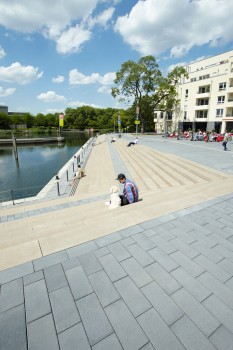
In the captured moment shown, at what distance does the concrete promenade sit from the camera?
2.09m

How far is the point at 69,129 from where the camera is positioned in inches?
4577

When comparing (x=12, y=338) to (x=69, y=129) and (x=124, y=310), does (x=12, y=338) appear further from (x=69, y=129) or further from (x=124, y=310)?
(x=69, y=129)

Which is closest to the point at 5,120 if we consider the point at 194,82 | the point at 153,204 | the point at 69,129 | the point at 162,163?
the point at 69,129

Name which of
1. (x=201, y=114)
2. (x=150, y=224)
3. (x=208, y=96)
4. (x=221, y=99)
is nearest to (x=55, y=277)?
(x=150, y=224)

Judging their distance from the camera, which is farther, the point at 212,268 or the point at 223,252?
the point at 223,252

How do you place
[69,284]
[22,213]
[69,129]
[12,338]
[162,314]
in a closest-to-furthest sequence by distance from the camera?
[12,338]
[162,314]
[69,284]
[22,213]
[69,129]

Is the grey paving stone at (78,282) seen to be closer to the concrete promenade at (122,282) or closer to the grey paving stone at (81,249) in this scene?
the concrete promenade at (122,282)

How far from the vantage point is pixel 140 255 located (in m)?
3.40

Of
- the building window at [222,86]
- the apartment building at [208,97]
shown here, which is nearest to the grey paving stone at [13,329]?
the apartment building at [208,97]

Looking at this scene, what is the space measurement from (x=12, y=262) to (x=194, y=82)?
172 ft

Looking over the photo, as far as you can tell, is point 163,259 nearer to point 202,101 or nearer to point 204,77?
point 202,101

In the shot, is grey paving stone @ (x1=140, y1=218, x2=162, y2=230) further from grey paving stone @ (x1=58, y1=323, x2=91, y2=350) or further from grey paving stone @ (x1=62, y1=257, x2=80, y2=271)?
grey paving stone @ (x1=58, y1=323, x2=91, y2=350)

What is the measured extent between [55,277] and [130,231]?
1.81 metres

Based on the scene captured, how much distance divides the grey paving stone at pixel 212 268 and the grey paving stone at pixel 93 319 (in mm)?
1873
